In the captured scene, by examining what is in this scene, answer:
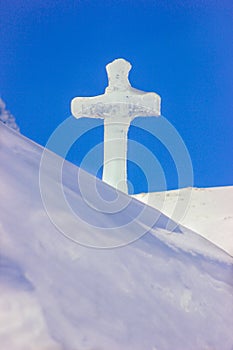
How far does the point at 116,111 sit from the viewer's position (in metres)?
12.4

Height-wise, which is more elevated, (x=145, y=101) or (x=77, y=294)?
(x=145, y=101)

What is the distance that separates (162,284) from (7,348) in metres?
2.03

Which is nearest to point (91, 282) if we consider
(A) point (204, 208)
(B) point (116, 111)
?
(B) point (116, 111)

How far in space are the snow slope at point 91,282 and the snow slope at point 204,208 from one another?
5.81 metres

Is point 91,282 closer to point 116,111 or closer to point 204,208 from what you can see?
point 116,111

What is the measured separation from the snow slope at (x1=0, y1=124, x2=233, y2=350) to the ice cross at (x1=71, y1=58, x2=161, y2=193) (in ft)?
22.4

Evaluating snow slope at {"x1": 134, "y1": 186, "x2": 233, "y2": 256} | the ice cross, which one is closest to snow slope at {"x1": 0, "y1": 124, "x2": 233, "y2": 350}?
snow slope at {"x1": 134, "y1": 186, "x2": 233, "y2": 256}

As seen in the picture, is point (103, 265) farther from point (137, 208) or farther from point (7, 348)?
point (137, 208)

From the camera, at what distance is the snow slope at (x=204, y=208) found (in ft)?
39.6

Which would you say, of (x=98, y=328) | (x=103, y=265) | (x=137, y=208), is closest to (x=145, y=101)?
(x=137, y=208)

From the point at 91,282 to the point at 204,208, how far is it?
39.7ft

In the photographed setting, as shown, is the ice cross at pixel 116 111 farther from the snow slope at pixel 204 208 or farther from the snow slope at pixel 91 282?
the snow slope at pixel 91 282

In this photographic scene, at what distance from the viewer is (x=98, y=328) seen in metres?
3.13

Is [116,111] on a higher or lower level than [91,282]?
higher
